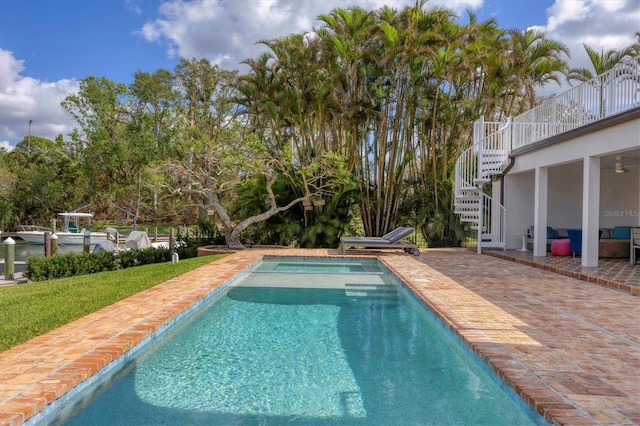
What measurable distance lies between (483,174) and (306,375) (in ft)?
34.7

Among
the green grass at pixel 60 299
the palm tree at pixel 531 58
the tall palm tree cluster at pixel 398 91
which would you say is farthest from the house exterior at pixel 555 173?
the green grass at pixel 60 299

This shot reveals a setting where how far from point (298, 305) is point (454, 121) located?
11.3m

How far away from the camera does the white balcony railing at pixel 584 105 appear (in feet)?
25.8

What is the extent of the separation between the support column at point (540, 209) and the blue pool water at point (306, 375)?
20.2 feet

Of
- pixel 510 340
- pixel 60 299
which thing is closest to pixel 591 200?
pixel 510 340

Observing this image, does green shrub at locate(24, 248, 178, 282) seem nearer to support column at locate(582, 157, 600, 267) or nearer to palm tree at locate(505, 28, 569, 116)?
support column at locate(582, 157, 600, 267)

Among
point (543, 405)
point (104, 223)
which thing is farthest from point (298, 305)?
point (104, 223)

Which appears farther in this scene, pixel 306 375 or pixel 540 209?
pixel 540 209

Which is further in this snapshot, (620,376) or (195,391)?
(195,391)

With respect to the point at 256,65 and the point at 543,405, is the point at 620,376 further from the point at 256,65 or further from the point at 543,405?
the point at 256,65

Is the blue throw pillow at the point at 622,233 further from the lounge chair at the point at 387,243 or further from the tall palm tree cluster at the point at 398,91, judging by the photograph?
the lounge chair at the point at 387,243

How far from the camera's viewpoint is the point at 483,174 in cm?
1295

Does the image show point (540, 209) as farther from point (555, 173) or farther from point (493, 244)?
point (555, 173)

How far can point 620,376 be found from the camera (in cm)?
338
